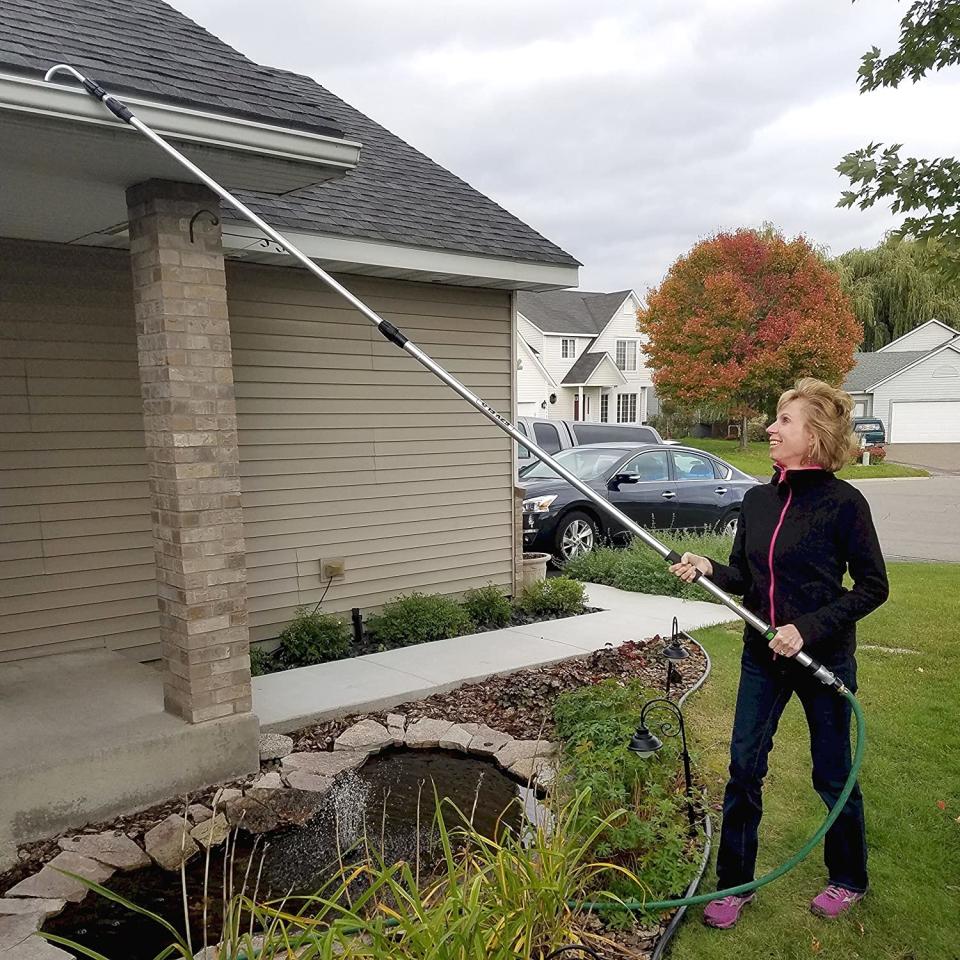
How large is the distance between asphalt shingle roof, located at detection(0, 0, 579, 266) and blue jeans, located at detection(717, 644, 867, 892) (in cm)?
309

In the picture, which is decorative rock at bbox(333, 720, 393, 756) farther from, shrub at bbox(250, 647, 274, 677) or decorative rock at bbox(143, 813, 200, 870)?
shrub at bbox(250, 647, 274, 677)

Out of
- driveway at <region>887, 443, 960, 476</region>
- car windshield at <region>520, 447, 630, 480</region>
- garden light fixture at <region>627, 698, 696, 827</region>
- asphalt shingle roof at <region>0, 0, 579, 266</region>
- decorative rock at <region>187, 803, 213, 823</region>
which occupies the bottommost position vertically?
driveway at <region>887, 443, 960, 476</region>

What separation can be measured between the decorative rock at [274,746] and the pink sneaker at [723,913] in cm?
234

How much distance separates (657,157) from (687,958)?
2850 centimetres

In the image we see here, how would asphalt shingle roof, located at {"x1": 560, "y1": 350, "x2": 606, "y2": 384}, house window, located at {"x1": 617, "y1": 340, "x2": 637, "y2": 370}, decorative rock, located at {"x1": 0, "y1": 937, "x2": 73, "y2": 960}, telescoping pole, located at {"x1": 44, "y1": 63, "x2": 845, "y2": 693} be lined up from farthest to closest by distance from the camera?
house window, located at {"x1": 617, "y1": 340, "x2": 637, "y2": 370}
asphalt shingle roof, located at {"x1": 560, "y1": 350, "x2": 606, "y2": 384}
telescoping pole, located at {"x1": 44, "y1": 63, "x2": 845, "y2": 693}
decorative rock, located at {"x1": 0, "y1": 937, "x2": 73, "y2": 960}

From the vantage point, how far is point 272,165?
3873 millimetres

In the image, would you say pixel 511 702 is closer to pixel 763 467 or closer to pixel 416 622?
pixel 416 622

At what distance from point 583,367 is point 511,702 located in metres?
33.1

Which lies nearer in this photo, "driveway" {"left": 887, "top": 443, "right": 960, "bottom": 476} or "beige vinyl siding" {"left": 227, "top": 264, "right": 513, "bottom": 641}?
"beige vinyl siding" {"left": 227, "top": 264, "right": 513, "bottom": 641}

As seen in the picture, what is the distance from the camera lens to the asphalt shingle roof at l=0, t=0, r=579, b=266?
11.5 ft

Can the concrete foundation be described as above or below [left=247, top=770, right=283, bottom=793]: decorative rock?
above

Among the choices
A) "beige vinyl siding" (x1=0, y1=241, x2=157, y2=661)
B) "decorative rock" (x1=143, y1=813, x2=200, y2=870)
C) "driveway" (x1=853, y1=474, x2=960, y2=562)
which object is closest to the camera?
"decorative rock" (x1=143, y1=813, x2=200, y2=870)

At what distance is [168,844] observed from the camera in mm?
3480

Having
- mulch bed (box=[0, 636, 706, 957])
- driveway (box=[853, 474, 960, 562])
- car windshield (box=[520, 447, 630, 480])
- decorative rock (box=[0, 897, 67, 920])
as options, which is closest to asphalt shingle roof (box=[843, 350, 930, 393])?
driveway (box=[853, 474, 960, 562])
